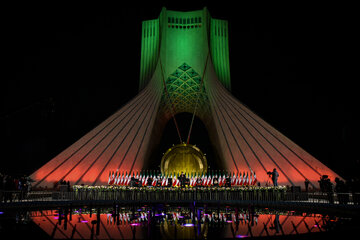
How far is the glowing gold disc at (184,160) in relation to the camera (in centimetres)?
1992

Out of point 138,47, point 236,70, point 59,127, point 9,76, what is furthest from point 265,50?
point 9,76

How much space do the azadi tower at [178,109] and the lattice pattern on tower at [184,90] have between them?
0.25ft

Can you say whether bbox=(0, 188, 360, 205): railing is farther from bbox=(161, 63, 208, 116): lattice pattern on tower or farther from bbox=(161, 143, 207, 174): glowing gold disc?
bbox=(161, 63, 208, 116): lattice pattern on tower

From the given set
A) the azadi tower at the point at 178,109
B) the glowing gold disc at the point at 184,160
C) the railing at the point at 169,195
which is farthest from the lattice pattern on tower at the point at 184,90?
the railing at the point at 169,195

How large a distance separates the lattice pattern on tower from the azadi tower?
0.08 meters

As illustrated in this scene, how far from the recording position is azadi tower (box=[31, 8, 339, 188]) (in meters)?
12.7

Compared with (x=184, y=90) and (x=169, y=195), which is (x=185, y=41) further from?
(x=169, y=195)

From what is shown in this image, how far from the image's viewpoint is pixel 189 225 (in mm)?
5312

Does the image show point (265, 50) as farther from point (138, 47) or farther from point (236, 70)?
point (138, 47)

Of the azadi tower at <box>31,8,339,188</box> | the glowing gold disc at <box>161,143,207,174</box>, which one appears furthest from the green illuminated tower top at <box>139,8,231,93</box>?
the glowing gold disc at <box>161,143,207,174</box>

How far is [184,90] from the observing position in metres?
22.6

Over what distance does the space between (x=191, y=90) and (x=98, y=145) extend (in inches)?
421

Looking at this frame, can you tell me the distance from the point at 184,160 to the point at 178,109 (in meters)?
6.45

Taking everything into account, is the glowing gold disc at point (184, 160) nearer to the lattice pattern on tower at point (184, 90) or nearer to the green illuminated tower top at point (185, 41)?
the lattice pattern on tower at point (184, 90)
